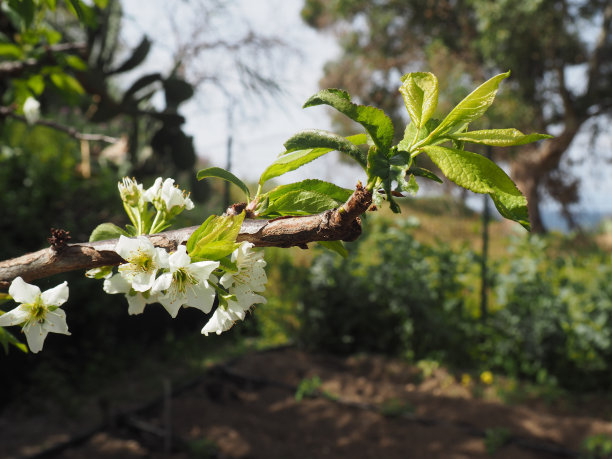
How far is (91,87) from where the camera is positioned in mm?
2281

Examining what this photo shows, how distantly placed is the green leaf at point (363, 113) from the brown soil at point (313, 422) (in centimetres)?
245

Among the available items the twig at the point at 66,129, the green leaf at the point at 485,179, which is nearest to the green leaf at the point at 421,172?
the green leaf at the point at 485,179

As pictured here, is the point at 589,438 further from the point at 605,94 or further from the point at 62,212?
the point at 605,94

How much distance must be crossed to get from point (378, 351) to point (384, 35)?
9944 millimetres

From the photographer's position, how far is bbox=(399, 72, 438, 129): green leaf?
49 centimetres

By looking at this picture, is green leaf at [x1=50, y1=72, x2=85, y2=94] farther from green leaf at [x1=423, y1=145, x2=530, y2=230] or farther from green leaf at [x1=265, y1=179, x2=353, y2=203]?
green leaf at [x1=423, y1=145, x2=530, y2=230]

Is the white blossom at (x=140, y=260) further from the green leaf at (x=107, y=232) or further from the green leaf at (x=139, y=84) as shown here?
the green leaf at (x=139, y=84)

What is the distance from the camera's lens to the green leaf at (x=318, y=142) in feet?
1.69

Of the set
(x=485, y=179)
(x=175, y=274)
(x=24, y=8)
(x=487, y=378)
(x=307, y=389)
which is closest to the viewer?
(x=485, y=179)

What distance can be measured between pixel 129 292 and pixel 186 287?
0.10 m

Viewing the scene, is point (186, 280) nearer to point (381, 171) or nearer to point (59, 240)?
point (59, 240)

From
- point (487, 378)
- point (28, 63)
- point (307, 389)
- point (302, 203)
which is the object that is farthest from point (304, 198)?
point (487, 378)

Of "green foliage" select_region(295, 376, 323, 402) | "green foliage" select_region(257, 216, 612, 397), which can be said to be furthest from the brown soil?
"green foliage" select_region(257, 216, 612, 397)

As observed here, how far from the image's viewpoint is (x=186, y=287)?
0.57 meters
